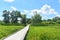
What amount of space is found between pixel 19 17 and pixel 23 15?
263 inches

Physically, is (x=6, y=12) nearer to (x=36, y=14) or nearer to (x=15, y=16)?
(x=15, y=16)

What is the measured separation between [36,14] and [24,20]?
17.5 meters

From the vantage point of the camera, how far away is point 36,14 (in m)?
140

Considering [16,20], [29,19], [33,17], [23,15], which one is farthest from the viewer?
[29,19]

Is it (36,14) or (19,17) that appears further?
(36,14)

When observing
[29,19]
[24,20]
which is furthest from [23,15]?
[29,19]

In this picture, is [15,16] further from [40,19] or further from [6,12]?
[40,19]

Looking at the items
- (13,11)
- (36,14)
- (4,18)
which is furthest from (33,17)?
(4,18)

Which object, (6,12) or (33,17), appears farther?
(33,17)

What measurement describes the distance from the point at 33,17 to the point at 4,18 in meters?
31.9

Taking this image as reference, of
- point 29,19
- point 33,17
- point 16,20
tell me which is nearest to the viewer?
point 16,20

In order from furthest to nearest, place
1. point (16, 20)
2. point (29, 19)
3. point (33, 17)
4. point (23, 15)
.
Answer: point (29, 19) → point (33, 17) → point (23, 15) → point (16, 20)

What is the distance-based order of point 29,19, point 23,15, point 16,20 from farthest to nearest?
point 29,19 < point 23,15 < point 16,20

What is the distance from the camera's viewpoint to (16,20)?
11256 cm
